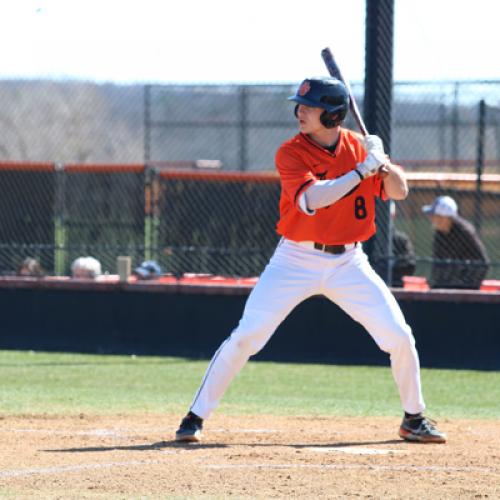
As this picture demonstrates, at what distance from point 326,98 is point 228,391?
3.22 metres

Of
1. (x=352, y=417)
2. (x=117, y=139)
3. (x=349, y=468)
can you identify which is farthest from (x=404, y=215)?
(x=117, y=139)

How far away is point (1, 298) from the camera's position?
12.1m

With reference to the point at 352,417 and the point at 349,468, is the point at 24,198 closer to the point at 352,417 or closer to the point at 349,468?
the point at 352,417

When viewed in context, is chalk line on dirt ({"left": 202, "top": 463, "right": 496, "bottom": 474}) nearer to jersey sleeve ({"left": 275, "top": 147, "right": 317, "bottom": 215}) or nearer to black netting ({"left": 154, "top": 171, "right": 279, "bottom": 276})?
jersey sleeve ({"left": 275, "top": 147, "right": 317, "bottom": 215})

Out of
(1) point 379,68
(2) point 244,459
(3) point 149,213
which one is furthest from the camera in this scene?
(3) point 149,213

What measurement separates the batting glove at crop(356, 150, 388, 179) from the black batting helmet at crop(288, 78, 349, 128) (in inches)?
13.9

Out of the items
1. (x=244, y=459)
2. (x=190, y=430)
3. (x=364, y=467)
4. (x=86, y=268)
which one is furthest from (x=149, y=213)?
(x=364, y=467)

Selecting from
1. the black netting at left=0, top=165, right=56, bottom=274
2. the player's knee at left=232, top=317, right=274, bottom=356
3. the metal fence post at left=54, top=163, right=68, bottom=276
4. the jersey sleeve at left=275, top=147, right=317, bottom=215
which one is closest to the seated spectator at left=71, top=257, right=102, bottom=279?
the metal fence post at left=54, top=163, right=68, bottom=276

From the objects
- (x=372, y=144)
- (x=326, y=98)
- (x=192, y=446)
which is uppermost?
(x=326, y=98)

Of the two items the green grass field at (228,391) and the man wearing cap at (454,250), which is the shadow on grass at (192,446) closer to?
the green grass field at (228,391)

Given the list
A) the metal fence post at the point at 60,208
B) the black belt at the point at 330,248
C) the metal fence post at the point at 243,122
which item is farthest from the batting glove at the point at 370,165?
the metal fence post at the point at 243,122

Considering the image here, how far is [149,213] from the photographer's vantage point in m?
13.8

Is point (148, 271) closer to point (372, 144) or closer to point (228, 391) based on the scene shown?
point (228, 391)

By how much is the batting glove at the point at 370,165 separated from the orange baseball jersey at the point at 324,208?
0.94 feet
